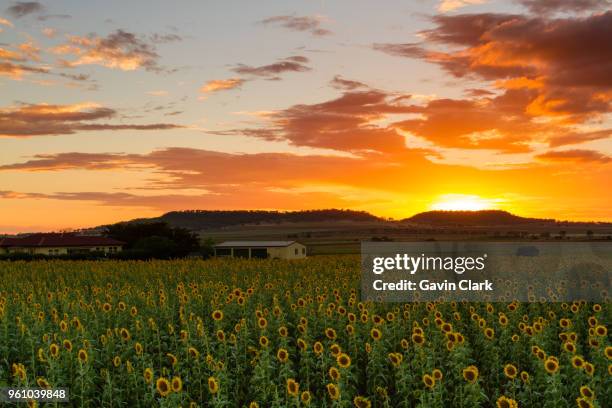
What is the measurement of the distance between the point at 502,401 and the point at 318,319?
751 cm

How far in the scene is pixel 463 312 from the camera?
67.2ft

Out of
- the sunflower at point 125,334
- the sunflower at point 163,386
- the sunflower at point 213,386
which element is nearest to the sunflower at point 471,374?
the sunflower at point 213,386

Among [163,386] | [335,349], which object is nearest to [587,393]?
[335,349]

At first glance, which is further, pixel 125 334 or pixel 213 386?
pixel 125 334

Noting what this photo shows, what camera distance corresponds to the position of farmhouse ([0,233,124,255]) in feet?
317

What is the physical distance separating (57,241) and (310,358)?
312 feet

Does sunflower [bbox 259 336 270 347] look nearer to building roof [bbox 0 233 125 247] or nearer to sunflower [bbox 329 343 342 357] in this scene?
sunflower [bbox 329 343 342 357]

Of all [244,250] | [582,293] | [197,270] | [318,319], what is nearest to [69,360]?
[318,319]

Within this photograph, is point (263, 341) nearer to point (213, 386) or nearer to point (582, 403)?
point (213, 386)

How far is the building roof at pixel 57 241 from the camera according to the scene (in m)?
98.1

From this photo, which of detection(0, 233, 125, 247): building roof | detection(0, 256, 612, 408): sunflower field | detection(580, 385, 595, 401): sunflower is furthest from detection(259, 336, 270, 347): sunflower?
detection(0, 233, 125, 247): building roof

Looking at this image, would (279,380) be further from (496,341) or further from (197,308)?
(197,308)

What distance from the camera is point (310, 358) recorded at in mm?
13203

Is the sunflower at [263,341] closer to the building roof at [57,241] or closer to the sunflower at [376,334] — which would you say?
the sunflower at [376,334]
